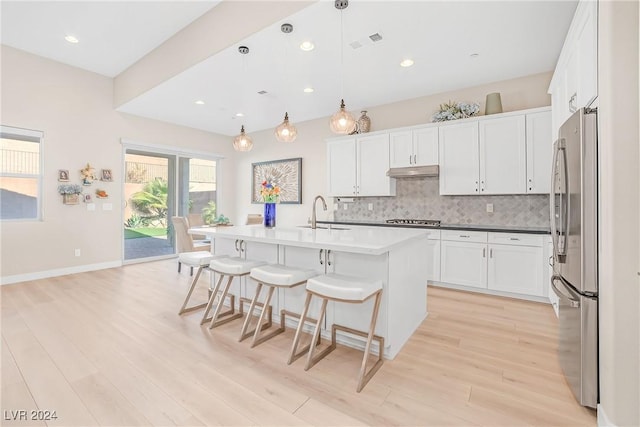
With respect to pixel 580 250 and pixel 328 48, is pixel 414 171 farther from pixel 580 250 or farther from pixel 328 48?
pixel 580 250

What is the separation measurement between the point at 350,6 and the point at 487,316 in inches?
128

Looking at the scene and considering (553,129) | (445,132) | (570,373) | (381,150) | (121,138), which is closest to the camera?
(570,373)

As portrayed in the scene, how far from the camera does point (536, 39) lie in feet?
10.00

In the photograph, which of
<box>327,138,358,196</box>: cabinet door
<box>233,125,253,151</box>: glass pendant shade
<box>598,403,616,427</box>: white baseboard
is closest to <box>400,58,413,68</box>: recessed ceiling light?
<box>327,138,358,196</box>: cabinet door

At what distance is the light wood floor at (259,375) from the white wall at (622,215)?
328mm

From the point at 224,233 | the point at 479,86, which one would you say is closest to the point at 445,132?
the point at 479,86

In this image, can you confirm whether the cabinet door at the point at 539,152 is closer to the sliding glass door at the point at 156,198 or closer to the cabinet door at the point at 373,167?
the cabinet door at the point at 373,167

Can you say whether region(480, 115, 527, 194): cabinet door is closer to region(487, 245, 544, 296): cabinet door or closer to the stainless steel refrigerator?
region(487, 245, 544, 296): cabinet door

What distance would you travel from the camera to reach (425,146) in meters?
4.32

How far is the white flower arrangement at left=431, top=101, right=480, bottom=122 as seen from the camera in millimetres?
4059

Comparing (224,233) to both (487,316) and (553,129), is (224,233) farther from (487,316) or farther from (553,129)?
(553,129)

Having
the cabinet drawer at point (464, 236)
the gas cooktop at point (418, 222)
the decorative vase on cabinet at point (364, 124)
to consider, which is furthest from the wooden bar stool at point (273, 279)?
the decorative vase on cabinet at point (364, 124)

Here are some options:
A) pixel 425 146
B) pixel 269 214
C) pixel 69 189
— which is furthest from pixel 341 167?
pixel 69 189

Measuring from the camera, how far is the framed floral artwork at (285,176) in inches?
247
